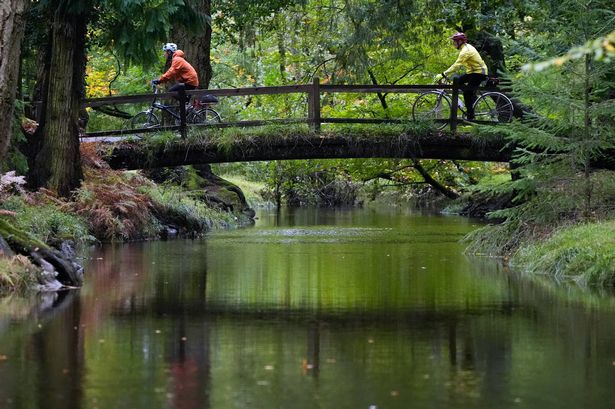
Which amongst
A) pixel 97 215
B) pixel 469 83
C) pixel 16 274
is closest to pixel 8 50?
pixel 16 274

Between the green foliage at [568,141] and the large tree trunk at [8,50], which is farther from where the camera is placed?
the green foliage at [568,141]

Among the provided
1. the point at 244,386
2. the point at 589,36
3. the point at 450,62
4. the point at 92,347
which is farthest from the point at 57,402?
the point at 450,62

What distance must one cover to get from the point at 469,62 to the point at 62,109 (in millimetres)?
7878

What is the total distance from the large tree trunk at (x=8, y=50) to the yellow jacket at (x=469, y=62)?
33.8 feet

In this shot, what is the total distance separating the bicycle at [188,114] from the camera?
2284 centimetres

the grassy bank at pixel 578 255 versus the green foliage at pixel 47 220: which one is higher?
the green foliage at pixel 47 220

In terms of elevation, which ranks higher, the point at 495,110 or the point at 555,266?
the point at 495,110

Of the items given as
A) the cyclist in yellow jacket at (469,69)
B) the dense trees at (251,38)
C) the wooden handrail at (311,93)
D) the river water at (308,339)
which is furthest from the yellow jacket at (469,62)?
the river water at (308,339)

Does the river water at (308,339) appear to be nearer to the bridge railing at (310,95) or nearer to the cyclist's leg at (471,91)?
the bridge railing at (310,95)

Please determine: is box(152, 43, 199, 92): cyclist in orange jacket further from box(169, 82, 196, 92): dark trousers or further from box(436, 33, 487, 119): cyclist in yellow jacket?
box(436, 33, 487, 119): cyclist in yellow jacket

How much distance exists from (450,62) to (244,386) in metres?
26.9

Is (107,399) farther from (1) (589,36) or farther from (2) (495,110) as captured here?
(2) (495,110)

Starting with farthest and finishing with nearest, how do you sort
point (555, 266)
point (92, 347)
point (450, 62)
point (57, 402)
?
1. point (450, 62)
2. point (555, 266)
3. point (92, 347)
4. point (57, 402)

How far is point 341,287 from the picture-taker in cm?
1281
